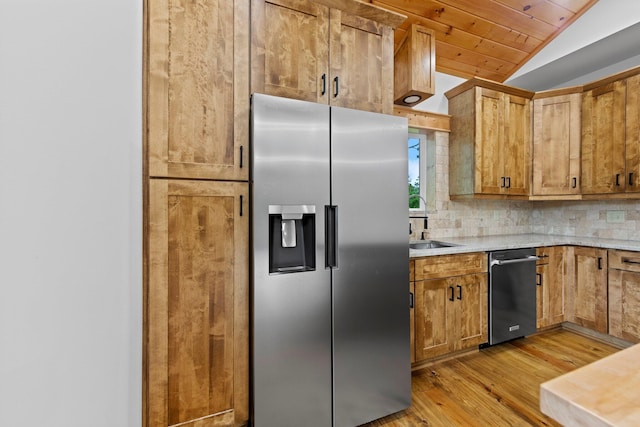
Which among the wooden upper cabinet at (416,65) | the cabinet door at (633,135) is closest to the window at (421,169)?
the wooden upper cabinet at (416,65)

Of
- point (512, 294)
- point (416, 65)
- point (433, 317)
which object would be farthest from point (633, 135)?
point (433, 317)

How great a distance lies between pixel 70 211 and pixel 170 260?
118 centimetres

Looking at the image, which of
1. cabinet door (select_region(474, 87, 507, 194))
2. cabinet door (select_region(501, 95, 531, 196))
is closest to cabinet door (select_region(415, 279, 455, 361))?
cabinet door (select_region(474, 87, 507, 194))

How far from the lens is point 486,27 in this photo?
2531mm

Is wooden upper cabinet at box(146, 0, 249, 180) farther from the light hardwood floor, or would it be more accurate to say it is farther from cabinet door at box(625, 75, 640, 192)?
cabinet door at box(625, 75, 640, 192)

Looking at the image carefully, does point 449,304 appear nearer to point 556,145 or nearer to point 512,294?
point 512,294

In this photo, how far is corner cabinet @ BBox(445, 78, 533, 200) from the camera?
2.62 m

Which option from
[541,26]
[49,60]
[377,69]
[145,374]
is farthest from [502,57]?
[145,374]

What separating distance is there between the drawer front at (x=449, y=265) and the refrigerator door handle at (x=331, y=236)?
0.84m

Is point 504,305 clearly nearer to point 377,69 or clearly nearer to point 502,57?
point 377,69

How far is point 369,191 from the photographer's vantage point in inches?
61.9

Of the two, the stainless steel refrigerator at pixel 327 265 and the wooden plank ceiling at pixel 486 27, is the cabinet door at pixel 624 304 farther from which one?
the wooden plank ceiling at pixel 486 27

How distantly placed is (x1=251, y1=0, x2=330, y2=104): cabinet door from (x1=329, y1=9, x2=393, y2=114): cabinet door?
0.20ft

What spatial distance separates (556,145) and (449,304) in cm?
210
